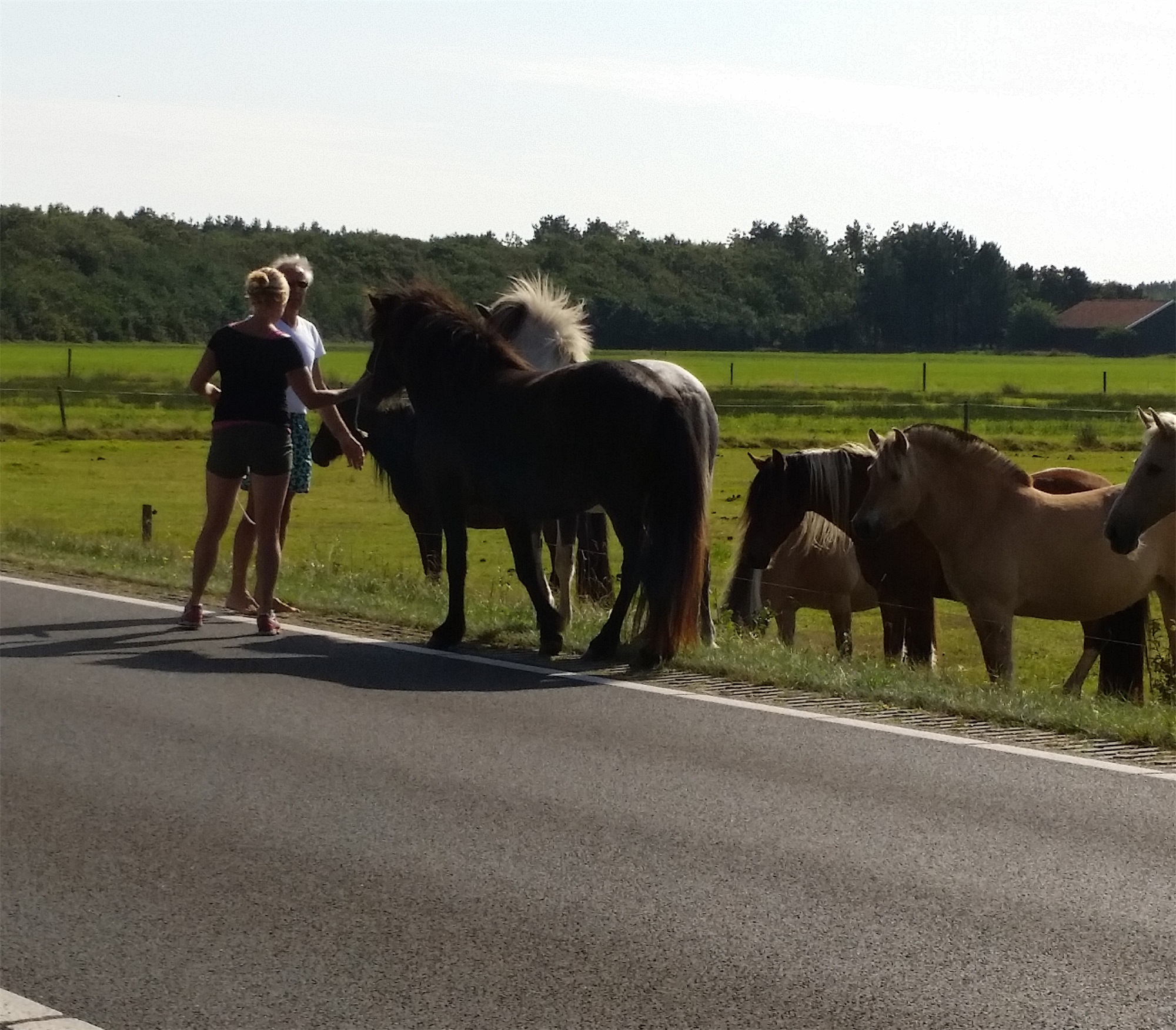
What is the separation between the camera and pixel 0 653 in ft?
37.1

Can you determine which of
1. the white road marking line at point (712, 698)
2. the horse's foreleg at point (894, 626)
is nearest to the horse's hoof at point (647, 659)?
the white road marking line at point (712, 698)

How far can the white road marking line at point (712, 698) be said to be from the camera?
822 centimetres

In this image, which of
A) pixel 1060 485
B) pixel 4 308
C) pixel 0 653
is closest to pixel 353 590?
pixel 0 653

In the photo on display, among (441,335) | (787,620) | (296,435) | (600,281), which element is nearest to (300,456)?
(296,435)

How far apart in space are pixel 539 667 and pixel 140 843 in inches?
168

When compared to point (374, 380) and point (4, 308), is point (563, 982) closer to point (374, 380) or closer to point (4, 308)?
point (374, 380)

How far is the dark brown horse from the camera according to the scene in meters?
13.2

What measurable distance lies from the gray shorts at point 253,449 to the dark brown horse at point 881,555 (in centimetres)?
331

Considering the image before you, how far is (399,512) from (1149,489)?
69.5ft

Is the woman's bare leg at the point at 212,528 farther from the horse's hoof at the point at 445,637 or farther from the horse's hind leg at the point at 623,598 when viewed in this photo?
the horse's hind leg at the point at 623,598

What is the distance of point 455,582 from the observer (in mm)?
11766

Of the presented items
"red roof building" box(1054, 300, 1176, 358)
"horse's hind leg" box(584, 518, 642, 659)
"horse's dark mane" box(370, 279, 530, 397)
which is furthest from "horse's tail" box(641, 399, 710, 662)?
"red roof building" box(1054, 300, 1176, 358)

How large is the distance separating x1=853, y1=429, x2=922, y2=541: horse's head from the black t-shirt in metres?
3.81

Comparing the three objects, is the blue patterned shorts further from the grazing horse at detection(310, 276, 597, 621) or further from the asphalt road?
the asphalt road
